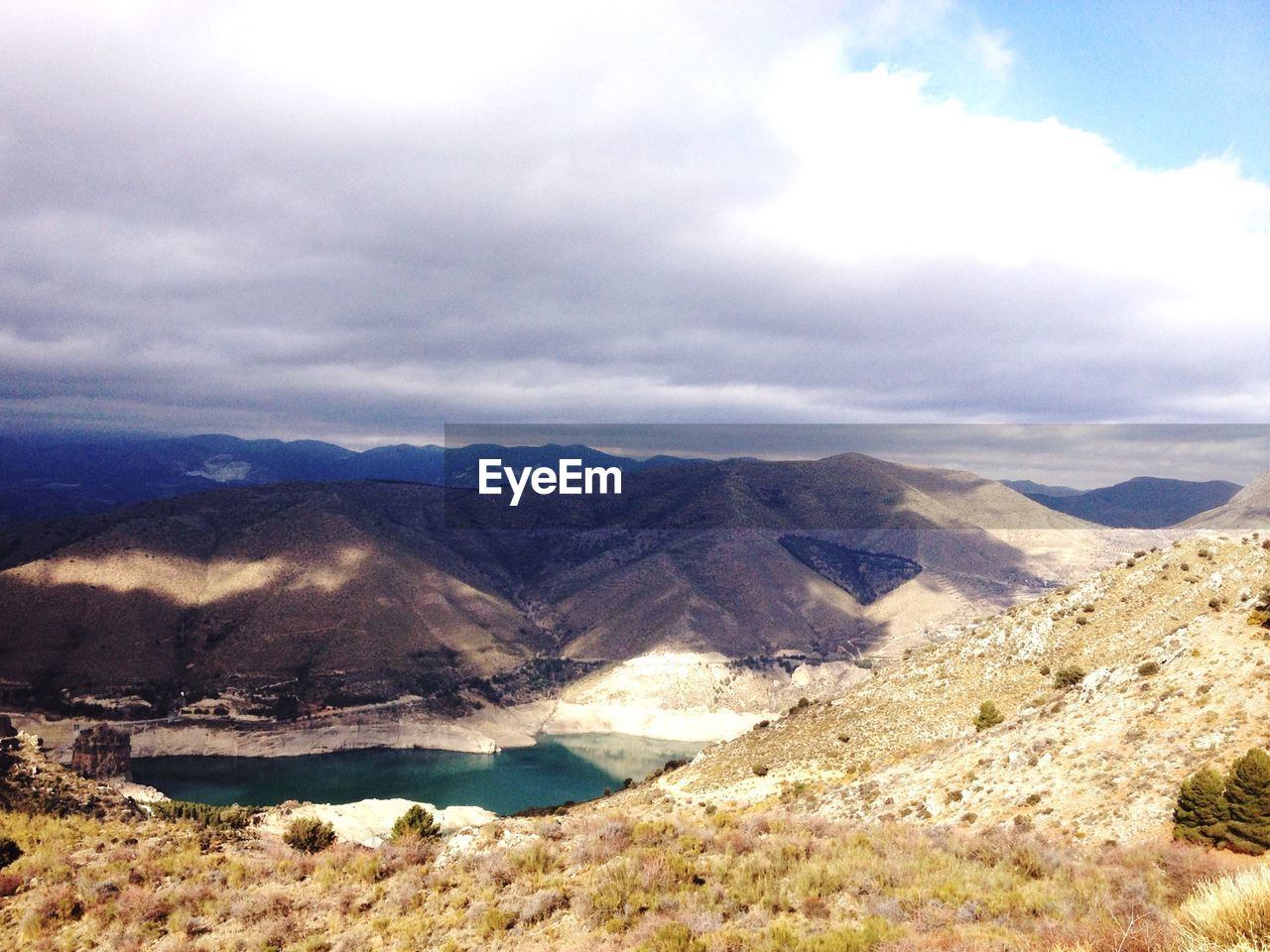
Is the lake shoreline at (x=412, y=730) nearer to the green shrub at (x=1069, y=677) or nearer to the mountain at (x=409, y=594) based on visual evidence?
the mountain at (x=409, y=594)

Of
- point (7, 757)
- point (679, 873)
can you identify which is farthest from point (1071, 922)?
point (7, 757)

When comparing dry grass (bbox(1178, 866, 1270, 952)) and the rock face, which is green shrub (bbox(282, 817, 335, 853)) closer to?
dry grass (bbox(1178, 866, 1270, 952))

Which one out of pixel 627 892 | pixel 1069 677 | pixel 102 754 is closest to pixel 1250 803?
pixel 627 892

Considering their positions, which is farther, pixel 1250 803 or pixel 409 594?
pixel 409 594

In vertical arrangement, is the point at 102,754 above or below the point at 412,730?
above

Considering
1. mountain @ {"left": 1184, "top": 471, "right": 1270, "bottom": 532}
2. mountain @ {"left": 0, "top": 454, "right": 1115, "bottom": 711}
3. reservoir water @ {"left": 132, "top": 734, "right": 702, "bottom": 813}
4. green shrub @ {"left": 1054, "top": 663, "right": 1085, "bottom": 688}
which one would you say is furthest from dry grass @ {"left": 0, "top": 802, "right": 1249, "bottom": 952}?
mountain @ {"left": 1184, "top": 471, "right": 1270, "bottom": 532}

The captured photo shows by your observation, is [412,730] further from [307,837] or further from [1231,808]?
[1231,808]

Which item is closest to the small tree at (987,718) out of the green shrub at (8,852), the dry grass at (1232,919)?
the dry grass at (1232,919)

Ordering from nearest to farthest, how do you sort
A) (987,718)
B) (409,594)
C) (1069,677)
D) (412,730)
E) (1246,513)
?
(987,718), (1069,677), (412,730), (409,594), (1246,513)
